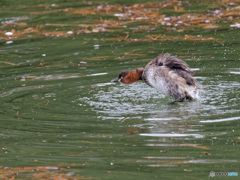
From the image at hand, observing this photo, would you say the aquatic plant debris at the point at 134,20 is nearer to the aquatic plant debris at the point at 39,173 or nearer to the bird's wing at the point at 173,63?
the bird's wing at the point at 173,63

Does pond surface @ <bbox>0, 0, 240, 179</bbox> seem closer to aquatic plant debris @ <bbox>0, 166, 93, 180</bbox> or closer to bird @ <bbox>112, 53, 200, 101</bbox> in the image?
aquatic plant debris @ <bbox>0, 166, 93, 180</bbox>

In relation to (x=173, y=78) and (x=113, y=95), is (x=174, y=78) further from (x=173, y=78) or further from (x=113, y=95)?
(x=113, y=95)

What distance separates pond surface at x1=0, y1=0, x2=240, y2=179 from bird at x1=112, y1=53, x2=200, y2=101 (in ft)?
0.58

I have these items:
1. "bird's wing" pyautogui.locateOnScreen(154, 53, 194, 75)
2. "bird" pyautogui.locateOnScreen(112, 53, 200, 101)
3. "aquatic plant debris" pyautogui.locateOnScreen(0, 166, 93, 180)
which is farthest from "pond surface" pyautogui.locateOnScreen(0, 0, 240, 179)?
"bird's wing" pyautogui.locateOnScreen(154, 53, 194, 75)

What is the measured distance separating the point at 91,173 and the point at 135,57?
5223 millimetres

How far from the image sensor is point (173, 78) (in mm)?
7754

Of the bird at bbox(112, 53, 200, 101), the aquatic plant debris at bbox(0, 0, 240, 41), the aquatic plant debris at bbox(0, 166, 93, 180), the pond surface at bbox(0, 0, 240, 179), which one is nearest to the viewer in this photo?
the aquatic plant debris at bbox(0, 166, 93, 180)

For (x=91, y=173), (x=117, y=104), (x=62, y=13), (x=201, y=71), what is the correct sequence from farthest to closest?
1. (x=62, y=13)
2. (x=201, y=71)
3. (x=117, y=104)
4. (x=91, y=173)

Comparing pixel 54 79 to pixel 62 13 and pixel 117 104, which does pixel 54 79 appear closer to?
pixel 117 104

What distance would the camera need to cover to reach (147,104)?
7508mm

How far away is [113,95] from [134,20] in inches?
210

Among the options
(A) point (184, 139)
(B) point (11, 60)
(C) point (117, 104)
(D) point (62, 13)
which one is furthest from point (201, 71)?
(D) point (62, 13)

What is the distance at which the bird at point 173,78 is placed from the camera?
770 centimetres

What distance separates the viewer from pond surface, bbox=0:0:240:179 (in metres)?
5.41
